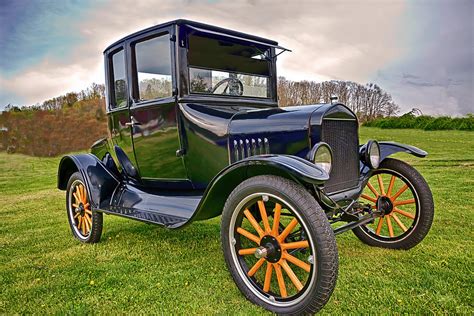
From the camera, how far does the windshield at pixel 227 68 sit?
354 cm

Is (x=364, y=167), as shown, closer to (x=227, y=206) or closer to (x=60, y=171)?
(x=227, y=206)

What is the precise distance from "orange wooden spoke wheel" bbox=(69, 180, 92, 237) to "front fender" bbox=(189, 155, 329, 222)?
1746 millimetres

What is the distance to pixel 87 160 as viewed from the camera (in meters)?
4.25

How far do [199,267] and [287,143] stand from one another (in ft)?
4.27

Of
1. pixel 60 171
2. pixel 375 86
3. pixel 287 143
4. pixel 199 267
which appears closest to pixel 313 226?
pixel 287 143

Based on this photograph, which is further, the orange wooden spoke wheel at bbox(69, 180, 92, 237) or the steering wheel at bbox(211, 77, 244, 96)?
the orange wooden spoke wheel at bbox(69, 180, 92, 237)

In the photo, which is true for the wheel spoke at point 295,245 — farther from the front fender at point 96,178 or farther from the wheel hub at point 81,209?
the wheel hub at point 81,209

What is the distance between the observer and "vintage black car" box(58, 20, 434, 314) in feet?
8.10

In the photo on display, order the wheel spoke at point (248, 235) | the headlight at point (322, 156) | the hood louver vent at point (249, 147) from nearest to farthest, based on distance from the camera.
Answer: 1. the wheel spoke at point (248, 235)
2. the headlight at point (322, 156)
3. the hood louver vent at point (249, 147)

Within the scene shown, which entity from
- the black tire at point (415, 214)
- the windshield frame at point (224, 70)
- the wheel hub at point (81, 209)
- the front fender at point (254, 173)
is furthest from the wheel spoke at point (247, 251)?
the wheel hub at point (81, 209)

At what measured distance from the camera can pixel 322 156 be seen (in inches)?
110

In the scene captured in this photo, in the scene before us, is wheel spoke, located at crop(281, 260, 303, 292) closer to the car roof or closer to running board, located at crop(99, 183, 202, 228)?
running board, located at crop(99, 183, 202, 228)

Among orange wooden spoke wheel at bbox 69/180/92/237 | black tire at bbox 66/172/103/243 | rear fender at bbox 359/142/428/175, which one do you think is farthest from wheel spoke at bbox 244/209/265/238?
orange wooden spoke wheel at bbox 69/180/92/237

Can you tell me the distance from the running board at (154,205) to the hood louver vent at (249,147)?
61cm
